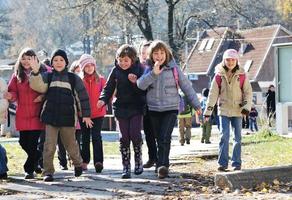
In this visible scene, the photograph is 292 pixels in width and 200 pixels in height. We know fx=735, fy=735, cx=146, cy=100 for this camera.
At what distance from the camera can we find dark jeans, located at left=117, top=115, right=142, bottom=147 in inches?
371

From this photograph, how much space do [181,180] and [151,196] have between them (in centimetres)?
145

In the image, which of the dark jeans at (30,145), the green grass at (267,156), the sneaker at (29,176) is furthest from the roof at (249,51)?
the sneaker at (29,176)

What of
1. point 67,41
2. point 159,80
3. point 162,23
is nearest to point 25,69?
point 159,80

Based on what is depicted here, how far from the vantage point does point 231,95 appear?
10117 mm

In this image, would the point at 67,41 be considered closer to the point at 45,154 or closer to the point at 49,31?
the point at 49,31

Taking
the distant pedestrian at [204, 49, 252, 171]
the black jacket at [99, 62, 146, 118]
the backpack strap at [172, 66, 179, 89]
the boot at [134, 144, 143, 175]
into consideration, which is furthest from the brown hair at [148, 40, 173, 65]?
the boot at [134, 144, 143, 175]

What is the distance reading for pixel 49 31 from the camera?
95375mm

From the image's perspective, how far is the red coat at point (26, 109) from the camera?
947 cm

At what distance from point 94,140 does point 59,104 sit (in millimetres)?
1447

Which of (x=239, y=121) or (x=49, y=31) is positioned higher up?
(x=49, y=31)

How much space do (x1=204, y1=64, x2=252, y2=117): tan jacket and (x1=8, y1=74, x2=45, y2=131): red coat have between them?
2355 millimetres

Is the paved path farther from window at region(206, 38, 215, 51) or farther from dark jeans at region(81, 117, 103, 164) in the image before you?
window at region(206, 38, 215, 51)

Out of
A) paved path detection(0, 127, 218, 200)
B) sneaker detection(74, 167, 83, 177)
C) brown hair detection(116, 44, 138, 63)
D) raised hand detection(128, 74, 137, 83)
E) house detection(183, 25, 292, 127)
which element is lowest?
paved path detection(0, 127, 218, 200)

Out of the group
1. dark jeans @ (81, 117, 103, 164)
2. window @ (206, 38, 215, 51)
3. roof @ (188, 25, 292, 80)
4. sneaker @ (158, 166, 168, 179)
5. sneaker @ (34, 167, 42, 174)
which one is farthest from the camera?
window @ (206, 38, 215, 51)
